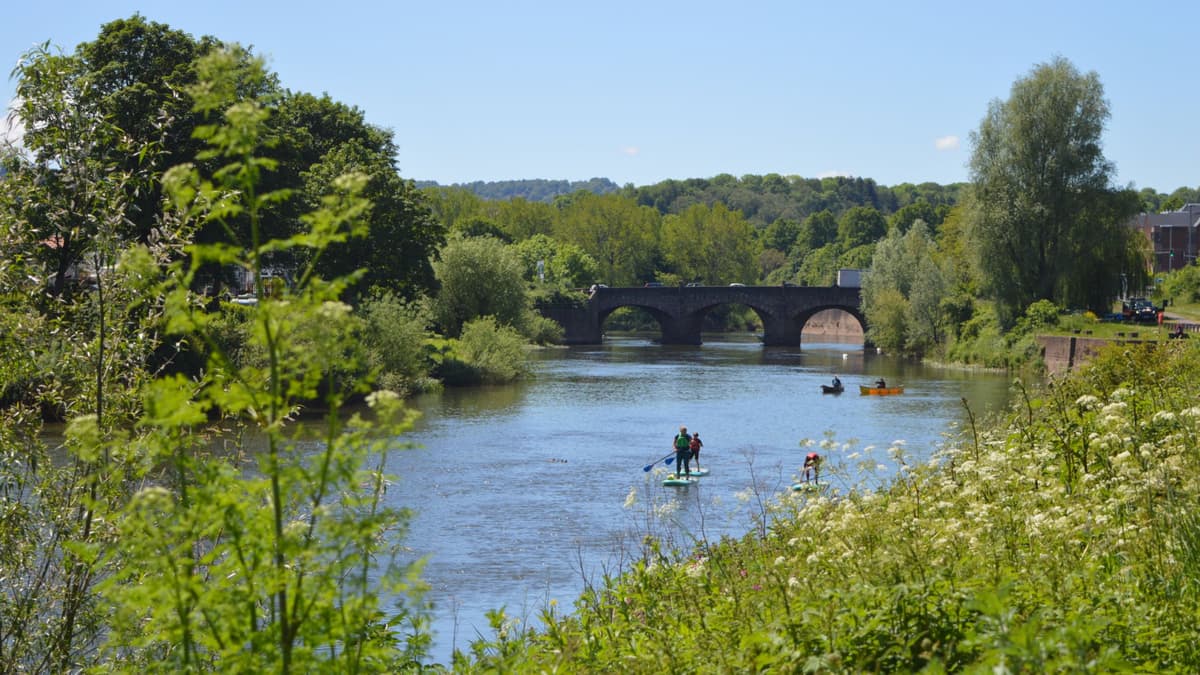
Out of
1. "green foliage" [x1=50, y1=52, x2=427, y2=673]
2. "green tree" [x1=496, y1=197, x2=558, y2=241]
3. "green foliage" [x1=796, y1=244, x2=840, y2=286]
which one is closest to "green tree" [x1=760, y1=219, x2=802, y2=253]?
"green foliage" [x1=796, y1=244, x2=840, y2=286]

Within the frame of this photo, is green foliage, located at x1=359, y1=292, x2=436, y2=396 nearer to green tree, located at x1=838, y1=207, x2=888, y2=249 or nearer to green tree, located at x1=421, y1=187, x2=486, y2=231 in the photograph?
green tree, located at x1=421, y1=187, x2=486, y2=231

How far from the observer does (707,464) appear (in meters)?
29.5

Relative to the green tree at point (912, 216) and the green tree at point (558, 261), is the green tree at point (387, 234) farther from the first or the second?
the green tree at point (912, 216)

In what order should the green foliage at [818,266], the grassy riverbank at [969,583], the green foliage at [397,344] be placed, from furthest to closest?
the green foliage at [818,266] → the green foliage at [397,344] → the grassy riverbank at [969,583]

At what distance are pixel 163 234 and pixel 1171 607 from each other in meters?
7.01

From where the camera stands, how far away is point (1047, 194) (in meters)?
55.5

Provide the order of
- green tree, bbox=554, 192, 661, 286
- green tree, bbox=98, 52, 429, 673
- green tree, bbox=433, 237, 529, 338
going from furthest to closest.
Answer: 1. green tree, bbox=554, 192, 661, 286
2. green tree, bbox=433, 237, 529, 338
3. green tree, bbox=98, 52, 429, 673

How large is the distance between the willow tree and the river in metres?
5.43

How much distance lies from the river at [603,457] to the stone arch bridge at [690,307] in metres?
23.0


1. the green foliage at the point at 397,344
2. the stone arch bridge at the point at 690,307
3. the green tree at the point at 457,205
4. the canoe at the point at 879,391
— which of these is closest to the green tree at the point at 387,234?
the green foliage at the point at 397,344

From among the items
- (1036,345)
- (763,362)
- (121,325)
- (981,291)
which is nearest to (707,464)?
(121,325)

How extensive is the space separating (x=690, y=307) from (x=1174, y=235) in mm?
53282

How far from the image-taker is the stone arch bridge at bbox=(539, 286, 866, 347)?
3452 inches

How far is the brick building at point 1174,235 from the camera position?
116m
